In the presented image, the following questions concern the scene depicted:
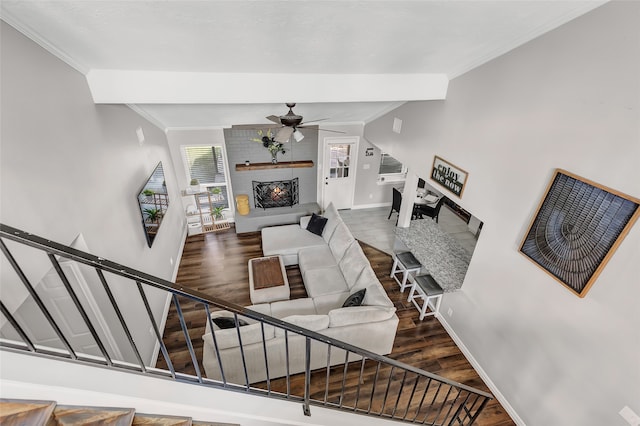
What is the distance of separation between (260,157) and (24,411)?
512 cm

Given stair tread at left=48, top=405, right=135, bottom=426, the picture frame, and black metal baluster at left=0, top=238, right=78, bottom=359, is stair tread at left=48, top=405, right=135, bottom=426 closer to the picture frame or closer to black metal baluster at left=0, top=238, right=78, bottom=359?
black metal baluster at left=0, top=238, right=78, bottom=359

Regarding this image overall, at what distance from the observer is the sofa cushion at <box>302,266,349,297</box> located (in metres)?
4.09

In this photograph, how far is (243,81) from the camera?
2.81 m

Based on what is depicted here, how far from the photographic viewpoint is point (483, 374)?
335 centimetres

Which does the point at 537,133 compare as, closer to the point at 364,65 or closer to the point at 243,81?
the point at 364,65

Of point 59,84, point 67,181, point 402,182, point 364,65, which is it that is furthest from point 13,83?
point 402,182

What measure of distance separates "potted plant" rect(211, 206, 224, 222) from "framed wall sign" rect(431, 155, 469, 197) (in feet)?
13.9

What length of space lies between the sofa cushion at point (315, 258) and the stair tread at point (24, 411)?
11.2 ft

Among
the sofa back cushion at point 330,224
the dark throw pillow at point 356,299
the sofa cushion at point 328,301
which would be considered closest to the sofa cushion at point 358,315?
the dark throw pillow at point 356,299

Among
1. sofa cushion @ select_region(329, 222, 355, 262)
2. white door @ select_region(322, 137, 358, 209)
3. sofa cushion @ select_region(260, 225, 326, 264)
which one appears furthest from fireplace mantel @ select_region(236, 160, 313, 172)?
sofa cushion @ select_region(329, 222, 355, 262)

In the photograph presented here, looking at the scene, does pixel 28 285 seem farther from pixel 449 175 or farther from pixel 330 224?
pixel 330 224

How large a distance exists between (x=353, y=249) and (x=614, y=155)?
2.98 metres

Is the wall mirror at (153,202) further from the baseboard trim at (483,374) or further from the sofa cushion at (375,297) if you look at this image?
the baseboard trim at (483,374)

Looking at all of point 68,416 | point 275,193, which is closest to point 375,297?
point 68,416
